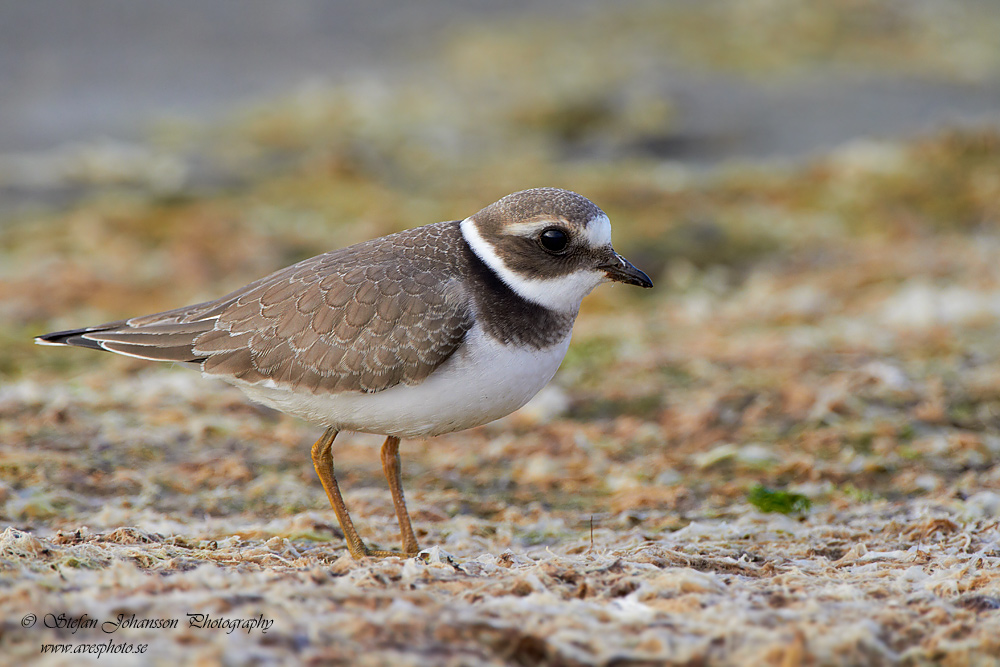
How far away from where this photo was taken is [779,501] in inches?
248

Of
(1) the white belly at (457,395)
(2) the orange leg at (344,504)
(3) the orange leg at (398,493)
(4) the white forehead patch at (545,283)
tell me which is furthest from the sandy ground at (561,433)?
(4) the white forehead patch at (545,283)

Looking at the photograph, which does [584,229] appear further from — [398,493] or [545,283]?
[398,493]

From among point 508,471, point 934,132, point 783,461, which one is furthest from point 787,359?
point 934,132

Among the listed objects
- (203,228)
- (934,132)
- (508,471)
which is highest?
(934,132)

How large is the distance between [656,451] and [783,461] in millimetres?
959

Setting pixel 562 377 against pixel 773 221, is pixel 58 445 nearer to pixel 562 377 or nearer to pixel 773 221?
pixel 562 377

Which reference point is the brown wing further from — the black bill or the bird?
the black bill

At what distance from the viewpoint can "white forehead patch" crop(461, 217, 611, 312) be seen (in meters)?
5.47

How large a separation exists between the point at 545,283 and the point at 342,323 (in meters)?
1.16

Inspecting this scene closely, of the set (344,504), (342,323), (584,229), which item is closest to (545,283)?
(584,229)

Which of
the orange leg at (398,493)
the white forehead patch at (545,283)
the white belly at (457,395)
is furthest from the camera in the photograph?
the orange leg at (398,493)

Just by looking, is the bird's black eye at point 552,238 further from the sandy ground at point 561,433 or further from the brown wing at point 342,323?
the sandy ground at point 561,433

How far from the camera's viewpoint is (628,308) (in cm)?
1102

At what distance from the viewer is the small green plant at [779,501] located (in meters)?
6.23
